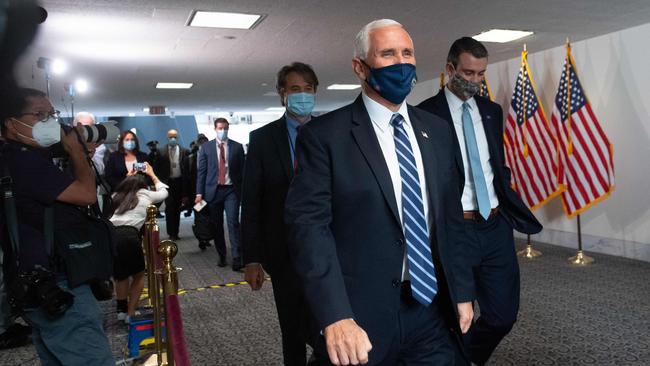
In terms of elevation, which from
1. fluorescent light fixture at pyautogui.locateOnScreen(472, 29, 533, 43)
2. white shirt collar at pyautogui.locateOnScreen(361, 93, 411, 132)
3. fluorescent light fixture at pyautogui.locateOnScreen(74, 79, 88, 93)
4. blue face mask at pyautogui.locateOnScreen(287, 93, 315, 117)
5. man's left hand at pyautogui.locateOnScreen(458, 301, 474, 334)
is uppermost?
fluorescent light fixture at pyautogui.locateOnScreen(74, 79, 88, 93)

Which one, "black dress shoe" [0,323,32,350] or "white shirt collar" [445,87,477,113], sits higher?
"white shirt collar" [445,87,477,113]

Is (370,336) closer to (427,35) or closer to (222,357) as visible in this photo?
(222,357)

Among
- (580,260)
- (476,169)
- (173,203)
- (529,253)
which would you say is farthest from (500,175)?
(173,203)

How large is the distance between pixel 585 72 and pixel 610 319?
14.0 ft

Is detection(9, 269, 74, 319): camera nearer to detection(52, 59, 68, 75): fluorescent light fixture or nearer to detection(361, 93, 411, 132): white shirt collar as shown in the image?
detection(361, 93, 411, 132): white shirt collar

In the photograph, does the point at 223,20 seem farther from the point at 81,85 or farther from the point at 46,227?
the point at 81,85

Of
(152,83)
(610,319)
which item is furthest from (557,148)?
(152,83)

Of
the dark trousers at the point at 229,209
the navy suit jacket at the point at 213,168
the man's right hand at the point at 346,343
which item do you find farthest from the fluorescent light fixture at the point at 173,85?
the man's right hand at the point at 346,343

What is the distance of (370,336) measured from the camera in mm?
1710

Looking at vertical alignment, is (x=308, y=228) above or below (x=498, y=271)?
above

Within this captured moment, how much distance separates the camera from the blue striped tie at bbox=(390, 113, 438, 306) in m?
1.75

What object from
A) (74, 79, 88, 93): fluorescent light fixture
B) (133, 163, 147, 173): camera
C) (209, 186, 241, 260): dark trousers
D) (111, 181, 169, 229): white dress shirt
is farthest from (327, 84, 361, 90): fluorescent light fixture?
(111, 181, 169, 229): white dress shirt

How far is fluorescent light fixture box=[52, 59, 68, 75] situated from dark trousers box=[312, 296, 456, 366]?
765 cm

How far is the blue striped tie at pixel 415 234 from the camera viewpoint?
175cm
